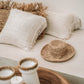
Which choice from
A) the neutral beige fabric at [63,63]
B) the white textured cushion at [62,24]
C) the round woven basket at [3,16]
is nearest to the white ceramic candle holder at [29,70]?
the neutral beige fabric at [63,63]

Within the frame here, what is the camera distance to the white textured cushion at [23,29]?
1.86 meters

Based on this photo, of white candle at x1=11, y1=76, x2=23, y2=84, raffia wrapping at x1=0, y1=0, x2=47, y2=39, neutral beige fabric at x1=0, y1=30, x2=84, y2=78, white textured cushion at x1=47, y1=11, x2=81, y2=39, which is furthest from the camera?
raffia wrapping at x1=0, y1=0, x2=47, y2=39

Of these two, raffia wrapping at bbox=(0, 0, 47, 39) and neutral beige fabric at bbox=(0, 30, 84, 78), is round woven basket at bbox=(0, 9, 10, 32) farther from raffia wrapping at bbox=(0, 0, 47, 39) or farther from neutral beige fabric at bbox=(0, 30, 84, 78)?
neutral beige fabric at bbox=(0, 30, 84, 78)

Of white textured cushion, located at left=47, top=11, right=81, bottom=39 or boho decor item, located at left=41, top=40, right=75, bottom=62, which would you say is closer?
boho decor item, located at left=41, top=40, right=75, bottom=62

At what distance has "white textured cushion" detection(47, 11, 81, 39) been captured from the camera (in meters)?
2.00

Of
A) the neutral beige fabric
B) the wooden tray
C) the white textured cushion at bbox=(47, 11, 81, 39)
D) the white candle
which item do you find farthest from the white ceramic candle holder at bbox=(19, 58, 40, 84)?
the white textured cushion at bbox=(47, 11, 81, 39)

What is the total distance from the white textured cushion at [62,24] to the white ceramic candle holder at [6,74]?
1.07 m

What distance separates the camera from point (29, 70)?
99cm

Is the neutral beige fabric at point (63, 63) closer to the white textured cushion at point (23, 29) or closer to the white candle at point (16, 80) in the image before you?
the white textured cushion at point (23, 29)

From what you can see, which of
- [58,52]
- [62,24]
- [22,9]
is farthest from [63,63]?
[22,9]

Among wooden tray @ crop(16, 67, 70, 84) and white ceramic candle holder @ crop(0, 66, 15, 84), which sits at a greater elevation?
white ceramic candle holder @ crop(0, 66, 15, 84)

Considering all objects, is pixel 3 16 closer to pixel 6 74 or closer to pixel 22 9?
pixel 22 9

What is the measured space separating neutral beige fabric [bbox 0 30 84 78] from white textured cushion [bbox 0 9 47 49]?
7cm

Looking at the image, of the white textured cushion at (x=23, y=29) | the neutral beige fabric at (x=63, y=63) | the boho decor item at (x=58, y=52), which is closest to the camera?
the neutral beige fabric at (x=63, y=63)
